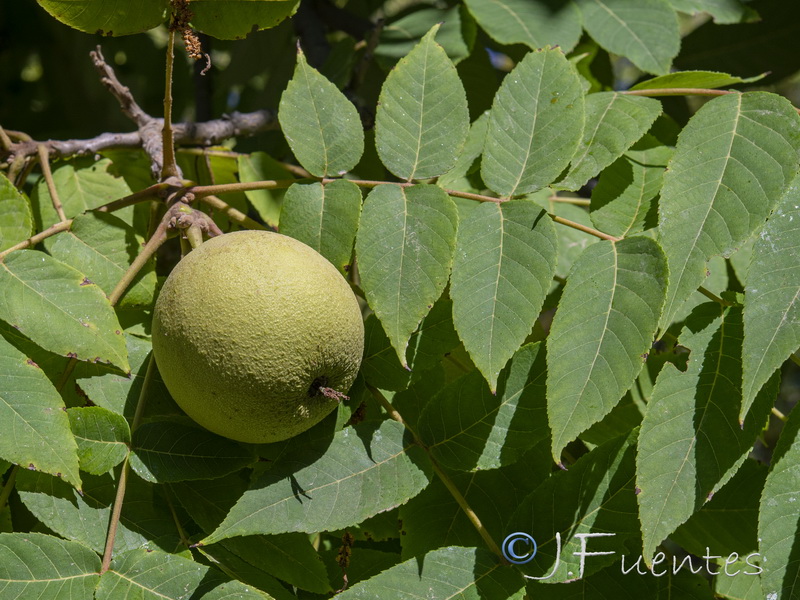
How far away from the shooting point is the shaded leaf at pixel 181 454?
148 centimetres

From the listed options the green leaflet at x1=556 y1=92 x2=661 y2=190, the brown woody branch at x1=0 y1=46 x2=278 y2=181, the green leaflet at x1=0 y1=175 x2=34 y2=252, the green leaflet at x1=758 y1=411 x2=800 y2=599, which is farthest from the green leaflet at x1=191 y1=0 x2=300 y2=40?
the green leaflet at x1=758 y1=411 x2=800 y2=599

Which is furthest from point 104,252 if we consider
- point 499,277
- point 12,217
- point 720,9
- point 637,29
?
point 720,9

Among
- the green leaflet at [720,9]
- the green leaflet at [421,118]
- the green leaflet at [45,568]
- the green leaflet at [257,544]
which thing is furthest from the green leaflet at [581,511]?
the green leaflet at [720,9]

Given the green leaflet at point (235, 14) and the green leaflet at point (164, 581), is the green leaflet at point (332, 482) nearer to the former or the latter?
the green leaflet at point (164, 581)

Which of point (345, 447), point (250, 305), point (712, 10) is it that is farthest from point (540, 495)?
point (712, 10)

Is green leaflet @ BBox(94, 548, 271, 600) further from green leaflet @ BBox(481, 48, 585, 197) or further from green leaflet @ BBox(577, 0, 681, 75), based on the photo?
green leaflet @ BBox(577, 0, 681, 75)

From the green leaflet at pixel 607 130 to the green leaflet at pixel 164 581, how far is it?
986mm

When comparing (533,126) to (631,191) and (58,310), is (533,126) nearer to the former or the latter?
(631,191)

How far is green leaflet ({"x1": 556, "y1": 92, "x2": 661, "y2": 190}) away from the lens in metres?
1.68

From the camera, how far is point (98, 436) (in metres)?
1.48

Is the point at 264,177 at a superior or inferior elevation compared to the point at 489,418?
superior

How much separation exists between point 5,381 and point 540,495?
3.29ft

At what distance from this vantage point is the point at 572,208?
6.78 ft

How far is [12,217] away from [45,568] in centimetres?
75
